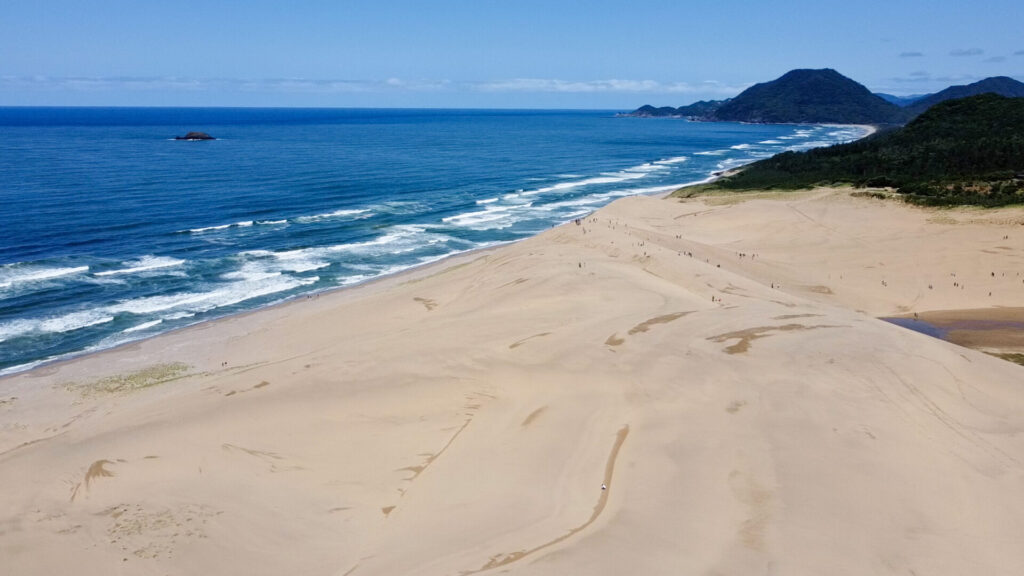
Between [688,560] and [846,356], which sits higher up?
[846,356]

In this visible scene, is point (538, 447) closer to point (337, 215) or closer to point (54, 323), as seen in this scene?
point (54, 323)

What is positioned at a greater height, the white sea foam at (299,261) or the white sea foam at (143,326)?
the white sea foam at (299,261)

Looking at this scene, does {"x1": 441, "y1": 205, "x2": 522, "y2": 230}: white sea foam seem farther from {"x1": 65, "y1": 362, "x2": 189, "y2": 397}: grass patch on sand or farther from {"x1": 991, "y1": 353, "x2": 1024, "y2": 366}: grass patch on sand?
{"x1": 991, "y1": 353, "x2": 1024, "y2": 366}: grass patch on sand

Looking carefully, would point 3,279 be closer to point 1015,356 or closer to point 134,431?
point 134,431

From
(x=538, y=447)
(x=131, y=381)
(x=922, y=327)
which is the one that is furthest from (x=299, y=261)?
(x=922, y=327)

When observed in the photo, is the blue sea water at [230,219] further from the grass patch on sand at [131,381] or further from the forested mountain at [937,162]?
the forested mountain at [937,162]

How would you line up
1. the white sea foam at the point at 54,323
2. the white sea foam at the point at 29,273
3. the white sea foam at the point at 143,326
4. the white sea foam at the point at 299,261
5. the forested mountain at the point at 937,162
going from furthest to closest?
the forested mountain at the point at 937,162 < the white sea foam at the point at 299,261 < the white sea foam at the point at 29,273 < the white sea foam at the point at 143,326 < the white sea foam at the point at 54,323

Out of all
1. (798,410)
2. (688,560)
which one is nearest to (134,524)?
(688,560)

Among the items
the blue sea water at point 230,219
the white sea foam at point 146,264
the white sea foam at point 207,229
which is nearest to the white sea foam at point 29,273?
the blue sea water at point 230,219
